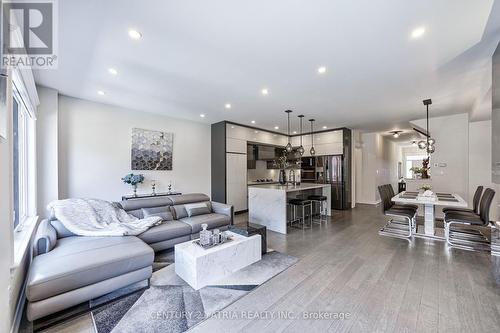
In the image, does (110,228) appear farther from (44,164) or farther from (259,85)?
(259,85)

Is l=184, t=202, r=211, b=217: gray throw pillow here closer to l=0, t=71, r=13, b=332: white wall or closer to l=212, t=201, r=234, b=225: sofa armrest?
l=212, t=201, r=234, b=225: sofa armrest

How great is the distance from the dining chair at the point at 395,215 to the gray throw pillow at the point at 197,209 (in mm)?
3618

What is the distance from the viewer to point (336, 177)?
7023 millimetres

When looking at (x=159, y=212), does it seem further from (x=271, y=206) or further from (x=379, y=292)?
(x=379, y=292)

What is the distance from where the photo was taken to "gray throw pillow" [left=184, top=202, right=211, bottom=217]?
402 cm

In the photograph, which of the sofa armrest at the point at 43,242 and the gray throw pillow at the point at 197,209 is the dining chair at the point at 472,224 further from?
the sofa armrest at the point at 43,242

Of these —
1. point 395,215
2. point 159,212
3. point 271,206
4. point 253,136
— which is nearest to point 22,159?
point 159,212

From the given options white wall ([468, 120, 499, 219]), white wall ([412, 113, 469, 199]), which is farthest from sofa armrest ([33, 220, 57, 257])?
white wall ([468, 120, 499, 219])

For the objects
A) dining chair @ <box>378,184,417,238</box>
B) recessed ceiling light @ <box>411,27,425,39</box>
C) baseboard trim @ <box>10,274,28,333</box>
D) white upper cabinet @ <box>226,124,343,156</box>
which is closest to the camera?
Result: baseboard trim @ <box>10,274,28,333</box>

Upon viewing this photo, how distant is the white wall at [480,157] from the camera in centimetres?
496

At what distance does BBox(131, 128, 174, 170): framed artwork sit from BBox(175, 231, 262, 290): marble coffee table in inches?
125

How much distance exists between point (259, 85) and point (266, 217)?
2.84m

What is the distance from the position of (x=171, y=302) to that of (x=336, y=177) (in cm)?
631

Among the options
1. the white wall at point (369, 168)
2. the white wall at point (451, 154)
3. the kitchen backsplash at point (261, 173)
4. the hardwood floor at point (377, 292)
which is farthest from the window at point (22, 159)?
the white wall at point (369, 168)
